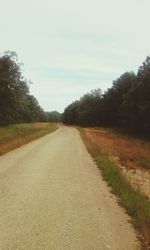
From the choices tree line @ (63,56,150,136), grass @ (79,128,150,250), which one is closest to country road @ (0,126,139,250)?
grass @ (79,128,150,250)

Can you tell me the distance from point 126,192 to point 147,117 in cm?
5086

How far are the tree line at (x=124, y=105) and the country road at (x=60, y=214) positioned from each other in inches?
1881

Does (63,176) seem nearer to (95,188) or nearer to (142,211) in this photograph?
(95,188)

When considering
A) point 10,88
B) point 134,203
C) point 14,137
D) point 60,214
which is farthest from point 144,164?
point 10,88

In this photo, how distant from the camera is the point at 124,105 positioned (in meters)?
70.4

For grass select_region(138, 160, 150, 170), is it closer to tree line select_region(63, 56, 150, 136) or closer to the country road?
the country road

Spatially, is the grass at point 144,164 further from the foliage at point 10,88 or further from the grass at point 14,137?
the foliage at point 10,88

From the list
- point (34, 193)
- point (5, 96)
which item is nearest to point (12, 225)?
point (34, 193)

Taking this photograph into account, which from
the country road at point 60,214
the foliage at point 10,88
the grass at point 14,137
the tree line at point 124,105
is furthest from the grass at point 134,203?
the tree line at point 124,105

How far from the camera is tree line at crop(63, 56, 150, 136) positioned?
2404 inches

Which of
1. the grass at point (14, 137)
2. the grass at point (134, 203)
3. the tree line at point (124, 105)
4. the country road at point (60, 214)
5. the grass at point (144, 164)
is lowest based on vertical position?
the grass at point (144, 164)

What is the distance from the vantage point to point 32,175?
13.2m

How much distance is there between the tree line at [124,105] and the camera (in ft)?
200

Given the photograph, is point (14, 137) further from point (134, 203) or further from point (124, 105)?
point (124, 105)
